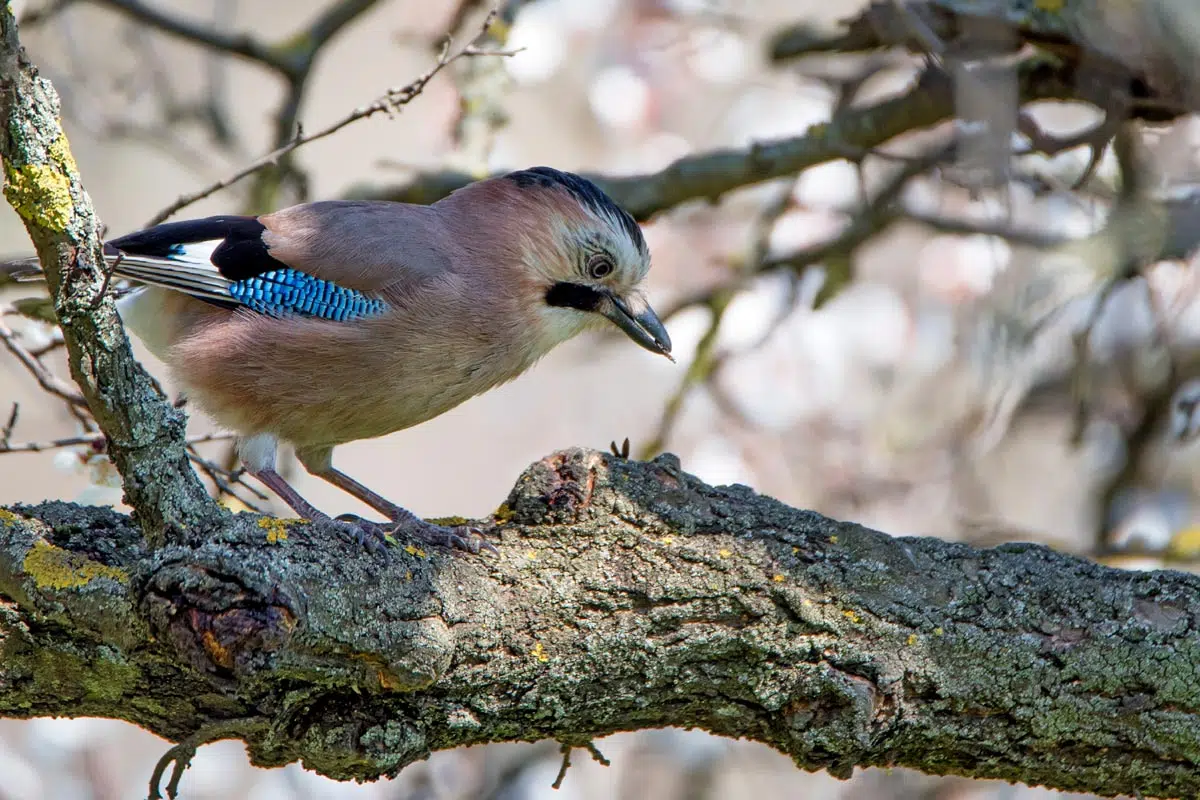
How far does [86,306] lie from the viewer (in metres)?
2.20

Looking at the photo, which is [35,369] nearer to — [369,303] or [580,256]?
[369,303]

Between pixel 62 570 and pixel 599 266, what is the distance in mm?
1840

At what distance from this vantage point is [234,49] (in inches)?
180

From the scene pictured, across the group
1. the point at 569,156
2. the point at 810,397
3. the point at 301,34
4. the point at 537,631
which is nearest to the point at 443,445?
the point at 569,156

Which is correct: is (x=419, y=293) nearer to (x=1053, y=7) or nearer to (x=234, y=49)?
(x=234, y=49)

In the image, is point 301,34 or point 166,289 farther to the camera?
point 301,34

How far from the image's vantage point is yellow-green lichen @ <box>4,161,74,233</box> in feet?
6.91

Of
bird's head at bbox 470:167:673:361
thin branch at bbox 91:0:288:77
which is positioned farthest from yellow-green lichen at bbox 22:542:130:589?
thin branch at bbox 91:0:288:77

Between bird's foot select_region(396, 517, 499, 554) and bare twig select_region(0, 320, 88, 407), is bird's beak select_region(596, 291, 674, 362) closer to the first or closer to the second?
bird's foot select_region(396, 517, 499, 554)

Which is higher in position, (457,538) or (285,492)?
(285,492)

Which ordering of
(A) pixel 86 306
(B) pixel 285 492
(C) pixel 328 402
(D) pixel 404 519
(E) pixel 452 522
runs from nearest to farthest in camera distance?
(A) pixel 86 306 → (E) pixel 452 522 → (D) pixel 404 519 → (C) pixel 328 402 → (B) pixel 285 492

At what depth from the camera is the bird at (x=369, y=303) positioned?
3395 millimetres

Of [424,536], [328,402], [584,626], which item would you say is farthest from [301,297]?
[584,626]

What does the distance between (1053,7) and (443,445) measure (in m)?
5.50
